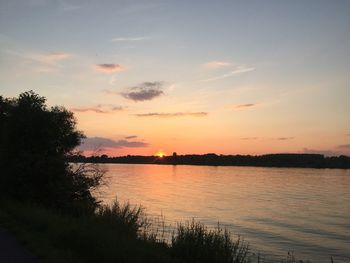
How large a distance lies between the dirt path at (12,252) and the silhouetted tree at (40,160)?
1330 centimetres

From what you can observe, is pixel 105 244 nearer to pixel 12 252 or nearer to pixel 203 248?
pixel 12 252

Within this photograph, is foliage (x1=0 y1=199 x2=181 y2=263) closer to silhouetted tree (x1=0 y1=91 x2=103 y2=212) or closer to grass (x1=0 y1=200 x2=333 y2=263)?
grass (x1=0 y1=200 x2=333 y2=263)

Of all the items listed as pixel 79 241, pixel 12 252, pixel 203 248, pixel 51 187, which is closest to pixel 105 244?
pixel 79 241

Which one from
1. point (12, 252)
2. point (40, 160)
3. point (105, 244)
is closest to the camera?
point (12, 252)

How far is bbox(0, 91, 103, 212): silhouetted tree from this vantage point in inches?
1139

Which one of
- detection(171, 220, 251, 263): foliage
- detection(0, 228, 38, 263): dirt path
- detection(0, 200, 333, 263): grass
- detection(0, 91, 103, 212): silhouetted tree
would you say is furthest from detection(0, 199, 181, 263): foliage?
detection(0, 91, 103, 212): silhouetted tree

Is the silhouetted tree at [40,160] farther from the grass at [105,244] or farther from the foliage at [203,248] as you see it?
the foliage at [203,248]

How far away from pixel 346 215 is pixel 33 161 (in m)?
34.1

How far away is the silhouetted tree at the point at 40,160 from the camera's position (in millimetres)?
28938

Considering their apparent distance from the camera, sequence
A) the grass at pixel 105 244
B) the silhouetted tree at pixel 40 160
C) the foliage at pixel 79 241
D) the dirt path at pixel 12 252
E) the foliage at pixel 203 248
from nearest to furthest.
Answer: the dirt path at pixel 12 252, the foliage at pixel 79 241, the grass at pixel 105 244, the foliage at pixel 203 248, the silhouetted tree at pixel 40 160

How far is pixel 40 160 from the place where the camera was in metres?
28.7

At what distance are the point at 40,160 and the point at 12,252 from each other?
16035mm

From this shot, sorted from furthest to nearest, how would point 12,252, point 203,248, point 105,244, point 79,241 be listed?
point 203,248 < point 79,241 < point 105,244 < point 12,252

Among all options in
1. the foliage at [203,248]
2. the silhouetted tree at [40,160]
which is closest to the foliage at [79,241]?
the foliage at [203,248]
